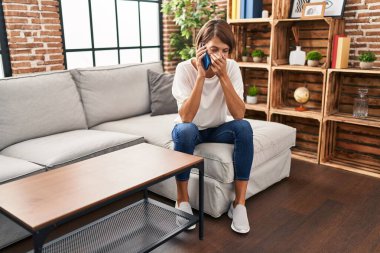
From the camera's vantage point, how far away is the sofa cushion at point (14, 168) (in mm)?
1828

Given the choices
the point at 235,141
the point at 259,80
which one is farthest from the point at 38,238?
the point at 259,80

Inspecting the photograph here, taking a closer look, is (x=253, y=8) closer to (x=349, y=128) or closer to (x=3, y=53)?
(x=349, y=128)

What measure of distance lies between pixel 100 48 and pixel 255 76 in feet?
5.32

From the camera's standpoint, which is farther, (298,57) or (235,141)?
(298,57)

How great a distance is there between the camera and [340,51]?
2.85 m

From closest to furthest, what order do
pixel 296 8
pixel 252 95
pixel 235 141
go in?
pixel 235 141 < pixel 296 8 < pixel 252 95

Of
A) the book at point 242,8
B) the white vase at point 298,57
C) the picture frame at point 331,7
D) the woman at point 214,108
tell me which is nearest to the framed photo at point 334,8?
the picture frame at point 331,7

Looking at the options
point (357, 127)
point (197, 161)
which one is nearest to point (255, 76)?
point (357, 127)

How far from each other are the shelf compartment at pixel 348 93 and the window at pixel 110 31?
208 cm

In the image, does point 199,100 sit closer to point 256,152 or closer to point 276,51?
point 256,152

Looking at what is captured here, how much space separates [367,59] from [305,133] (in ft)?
3.14

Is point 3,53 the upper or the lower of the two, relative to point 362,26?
lower

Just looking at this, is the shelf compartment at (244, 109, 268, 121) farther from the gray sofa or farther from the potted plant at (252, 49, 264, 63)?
the gray sofa

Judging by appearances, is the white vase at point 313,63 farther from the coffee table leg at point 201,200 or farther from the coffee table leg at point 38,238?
the coffee table leg at point 38,238
